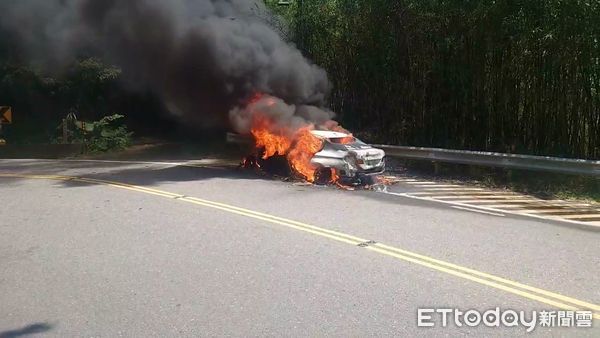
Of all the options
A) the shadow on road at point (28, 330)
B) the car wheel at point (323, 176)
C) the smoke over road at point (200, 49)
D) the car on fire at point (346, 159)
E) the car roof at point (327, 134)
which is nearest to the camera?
the shadow on road at point (28, 330)

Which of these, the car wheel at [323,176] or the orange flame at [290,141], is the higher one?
the orange flame at [290,141]

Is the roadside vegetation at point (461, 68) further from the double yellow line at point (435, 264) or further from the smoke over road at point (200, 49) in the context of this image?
the double yellow line at point (435, 264)

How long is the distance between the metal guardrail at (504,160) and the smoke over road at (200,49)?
8.17 ft

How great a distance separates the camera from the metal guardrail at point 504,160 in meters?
9.84

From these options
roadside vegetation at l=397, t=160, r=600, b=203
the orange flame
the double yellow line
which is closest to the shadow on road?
the double yellow line

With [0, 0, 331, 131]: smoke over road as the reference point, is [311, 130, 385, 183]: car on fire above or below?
below

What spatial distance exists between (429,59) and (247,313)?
10975mm

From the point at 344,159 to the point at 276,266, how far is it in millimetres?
5912

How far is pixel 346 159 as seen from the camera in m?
11.1

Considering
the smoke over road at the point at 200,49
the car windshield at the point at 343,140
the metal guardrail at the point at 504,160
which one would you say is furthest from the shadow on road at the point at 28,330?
the smoke over road at the point at 200,49

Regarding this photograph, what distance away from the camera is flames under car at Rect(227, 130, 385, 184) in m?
11.1

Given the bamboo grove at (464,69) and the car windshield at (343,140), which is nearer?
the bamboo grove at (464,69)

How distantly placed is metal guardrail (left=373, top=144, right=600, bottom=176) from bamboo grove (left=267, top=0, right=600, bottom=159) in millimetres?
1537

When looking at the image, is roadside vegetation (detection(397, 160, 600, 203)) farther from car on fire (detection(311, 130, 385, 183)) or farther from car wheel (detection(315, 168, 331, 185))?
car wheel (detection(315, 168, 331, 185))
